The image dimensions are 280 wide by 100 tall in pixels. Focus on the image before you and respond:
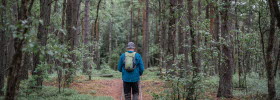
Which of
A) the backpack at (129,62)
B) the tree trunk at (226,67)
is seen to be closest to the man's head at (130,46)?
the backpack at (129,62)

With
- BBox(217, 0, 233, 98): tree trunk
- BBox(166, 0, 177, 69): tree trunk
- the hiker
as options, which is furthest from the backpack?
BBox(217, 0, 233, 98): tree trunk

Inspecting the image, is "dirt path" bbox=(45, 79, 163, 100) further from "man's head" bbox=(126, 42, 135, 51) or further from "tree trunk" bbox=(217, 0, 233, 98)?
"man's head" bbox=(126, 42, 135, 51)

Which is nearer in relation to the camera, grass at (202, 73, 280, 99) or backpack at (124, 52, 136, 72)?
backpack at (124, 52, 136, 72)

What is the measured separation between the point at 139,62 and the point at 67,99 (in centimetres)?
279

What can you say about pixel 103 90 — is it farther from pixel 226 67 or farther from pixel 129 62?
pixel 226 67

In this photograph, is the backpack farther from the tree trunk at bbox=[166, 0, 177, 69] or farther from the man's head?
the tree trunk at bbox=[166, 0, 177, 69]

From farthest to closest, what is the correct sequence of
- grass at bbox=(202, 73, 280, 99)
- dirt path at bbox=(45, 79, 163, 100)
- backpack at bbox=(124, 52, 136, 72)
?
dirt path at bbox=(45, 79, 163, 100) → grass at bbox=(202, 73, 280, 99) → backpack at bbox=(124, 52, 136, 72)

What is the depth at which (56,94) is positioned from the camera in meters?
8.04

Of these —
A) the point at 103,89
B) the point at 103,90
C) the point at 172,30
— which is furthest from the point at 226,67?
the point at 103,89

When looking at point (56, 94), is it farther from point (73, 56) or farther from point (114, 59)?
point (114, 59)

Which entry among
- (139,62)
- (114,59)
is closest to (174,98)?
(139,62)

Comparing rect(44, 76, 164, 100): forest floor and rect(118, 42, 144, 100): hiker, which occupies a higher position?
rect(118, 42, 144, 100): hiker

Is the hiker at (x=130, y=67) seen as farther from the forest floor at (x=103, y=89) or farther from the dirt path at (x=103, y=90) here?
the dirt path at (x=103, y=90)

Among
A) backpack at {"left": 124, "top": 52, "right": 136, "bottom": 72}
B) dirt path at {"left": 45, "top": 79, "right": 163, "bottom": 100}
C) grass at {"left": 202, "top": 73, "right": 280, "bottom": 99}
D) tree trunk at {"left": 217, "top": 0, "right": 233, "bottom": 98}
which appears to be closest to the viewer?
backpack at {"left": 124, "top": 52, "right": 136, "bottom": 72}
